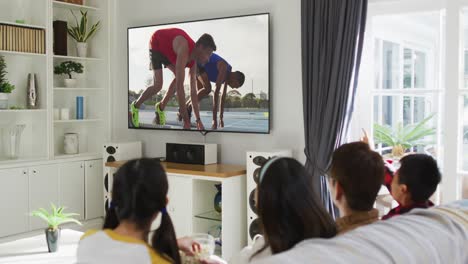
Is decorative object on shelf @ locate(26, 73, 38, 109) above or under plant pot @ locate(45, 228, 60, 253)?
above

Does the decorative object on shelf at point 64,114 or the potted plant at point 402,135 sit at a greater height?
the decorative object on shelf at point 64,114

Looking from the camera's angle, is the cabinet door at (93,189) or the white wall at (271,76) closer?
the white wall at (271,76)

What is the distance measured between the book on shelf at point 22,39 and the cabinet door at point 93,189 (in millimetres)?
1246

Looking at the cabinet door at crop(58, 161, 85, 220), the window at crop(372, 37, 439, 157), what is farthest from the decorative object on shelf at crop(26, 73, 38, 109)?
the window at crop(372, 37, 439, 157)

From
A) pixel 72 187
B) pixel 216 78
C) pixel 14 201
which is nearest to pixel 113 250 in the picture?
pixel 216 78

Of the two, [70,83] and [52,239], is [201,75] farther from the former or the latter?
[52,239]

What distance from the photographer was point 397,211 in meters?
2.38

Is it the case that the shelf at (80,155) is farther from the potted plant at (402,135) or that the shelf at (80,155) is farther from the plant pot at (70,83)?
the potted plant at (402,135)

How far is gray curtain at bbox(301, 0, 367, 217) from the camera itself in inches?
175

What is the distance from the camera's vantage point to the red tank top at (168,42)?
5480 millimetres

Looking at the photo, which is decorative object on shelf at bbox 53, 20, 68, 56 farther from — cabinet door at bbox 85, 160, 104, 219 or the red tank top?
cabinet door at bbox 85, 160, 104, 219

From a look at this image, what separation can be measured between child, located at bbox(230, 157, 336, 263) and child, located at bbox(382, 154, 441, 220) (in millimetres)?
751

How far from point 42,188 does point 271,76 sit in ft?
7.91

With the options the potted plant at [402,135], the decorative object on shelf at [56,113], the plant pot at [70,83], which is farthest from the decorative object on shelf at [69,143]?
the potted plant at [402,135]
